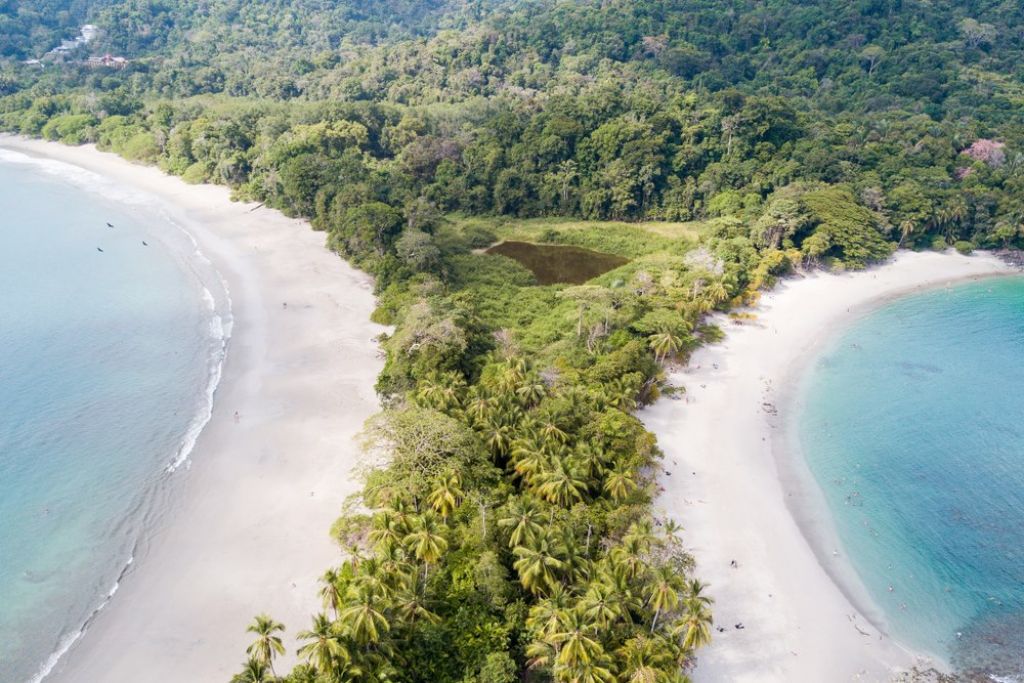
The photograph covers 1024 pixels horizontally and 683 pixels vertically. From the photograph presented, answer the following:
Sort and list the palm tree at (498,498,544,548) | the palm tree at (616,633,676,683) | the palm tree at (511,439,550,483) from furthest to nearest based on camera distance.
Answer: the palm tree at (511,439,550,483) < the palm tree at (498,498,544,548) < the palm tree at (616,633,676,683)

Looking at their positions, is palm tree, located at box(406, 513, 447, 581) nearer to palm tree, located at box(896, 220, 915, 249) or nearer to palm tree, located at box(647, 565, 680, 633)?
palm tree, located at box(647, 565, 680, 633)

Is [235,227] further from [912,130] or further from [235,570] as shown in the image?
[912,130]

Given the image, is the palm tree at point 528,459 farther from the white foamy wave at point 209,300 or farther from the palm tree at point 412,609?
the white foamy wave at point 209,300

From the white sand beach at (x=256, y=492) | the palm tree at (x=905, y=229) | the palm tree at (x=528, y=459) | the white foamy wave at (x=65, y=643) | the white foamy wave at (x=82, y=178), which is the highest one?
the white foamy wave at (x=82, y=178)

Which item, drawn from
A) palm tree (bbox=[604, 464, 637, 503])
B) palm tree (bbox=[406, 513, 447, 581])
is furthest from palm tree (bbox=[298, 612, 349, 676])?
palm tree (bbox=[604, 464, 637, 503])

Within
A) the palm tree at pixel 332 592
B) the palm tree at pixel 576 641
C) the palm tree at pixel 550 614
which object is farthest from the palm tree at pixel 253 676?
the palm tree at pixel 576 641

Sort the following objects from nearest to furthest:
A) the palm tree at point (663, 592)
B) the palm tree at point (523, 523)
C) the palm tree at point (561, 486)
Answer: the palm tree at point (663, 592)
the palm tree at point (523, 523)
the palm tree at point (561, 486)
